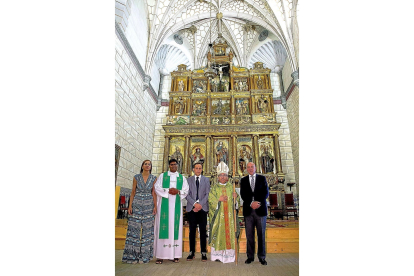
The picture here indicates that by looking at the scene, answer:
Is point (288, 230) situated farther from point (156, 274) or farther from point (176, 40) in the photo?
point (176, 40)

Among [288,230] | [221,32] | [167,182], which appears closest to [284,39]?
[221,32]

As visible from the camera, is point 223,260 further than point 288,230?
No

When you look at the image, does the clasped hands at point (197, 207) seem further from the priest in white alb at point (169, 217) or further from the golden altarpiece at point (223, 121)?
the golden altarpiece at point (223, 121)

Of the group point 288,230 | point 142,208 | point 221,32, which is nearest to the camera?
point 142,208

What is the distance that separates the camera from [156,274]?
114 inches

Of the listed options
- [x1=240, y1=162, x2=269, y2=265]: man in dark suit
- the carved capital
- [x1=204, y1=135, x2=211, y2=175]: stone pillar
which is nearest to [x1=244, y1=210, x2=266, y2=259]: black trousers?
[x1=240, y1=162, x2=269, y2=265]: man in dark suit

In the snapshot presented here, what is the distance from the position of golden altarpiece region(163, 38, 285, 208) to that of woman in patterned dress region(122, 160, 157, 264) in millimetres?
6447

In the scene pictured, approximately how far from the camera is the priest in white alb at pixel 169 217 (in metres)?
3.62

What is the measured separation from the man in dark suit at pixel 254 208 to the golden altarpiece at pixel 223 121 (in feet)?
20.3

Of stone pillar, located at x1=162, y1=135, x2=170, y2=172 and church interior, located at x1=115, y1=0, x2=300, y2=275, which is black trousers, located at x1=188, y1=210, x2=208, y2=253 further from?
stone pillar, located at x1=162, y1=135, x2=170, y2=172

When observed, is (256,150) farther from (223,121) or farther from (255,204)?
(255,204)

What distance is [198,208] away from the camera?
12.5 feet

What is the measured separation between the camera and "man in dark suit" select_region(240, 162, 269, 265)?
12.0 ft

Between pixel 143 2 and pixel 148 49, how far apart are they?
A: 1.96m
